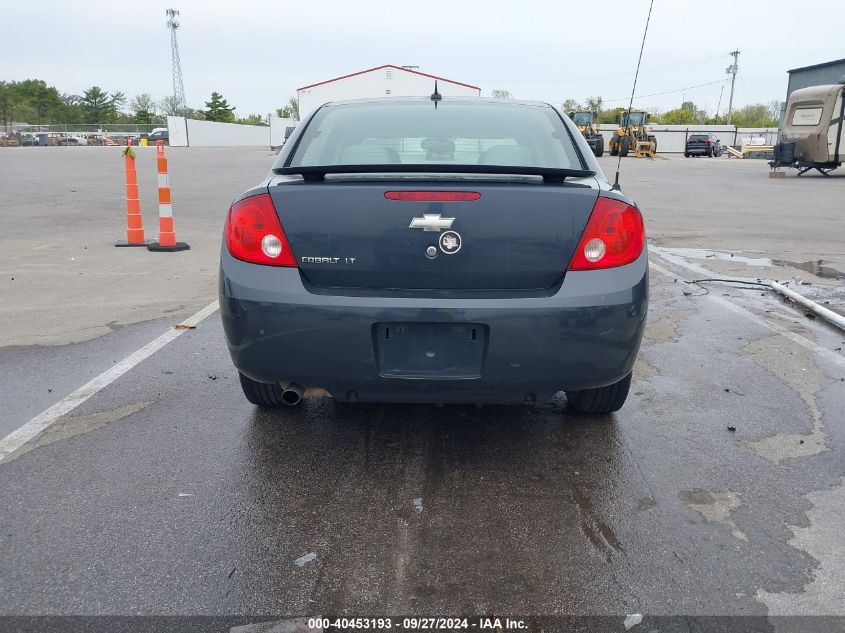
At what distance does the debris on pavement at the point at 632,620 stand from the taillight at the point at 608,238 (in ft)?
4.27

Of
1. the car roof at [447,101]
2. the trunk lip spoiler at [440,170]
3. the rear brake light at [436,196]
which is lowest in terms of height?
the rear brake light at [436,196]

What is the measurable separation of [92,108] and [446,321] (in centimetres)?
11326

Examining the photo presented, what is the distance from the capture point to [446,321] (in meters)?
2.88

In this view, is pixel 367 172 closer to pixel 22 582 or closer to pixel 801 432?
pixel 22 582

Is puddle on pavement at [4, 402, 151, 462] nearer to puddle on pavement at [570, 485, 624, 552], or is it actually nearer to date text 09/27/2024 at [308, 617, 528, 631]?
date text 09/27/2024 at [308, 617, 528, 631]

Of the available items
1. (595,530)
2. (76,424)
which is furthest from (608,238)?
(76,424)

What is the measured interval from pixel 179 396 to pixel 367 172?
1859 millimetres

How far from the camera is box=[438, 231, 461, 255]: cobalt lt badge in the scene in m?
2.89

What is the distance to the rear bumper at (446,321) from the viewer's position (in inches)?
113

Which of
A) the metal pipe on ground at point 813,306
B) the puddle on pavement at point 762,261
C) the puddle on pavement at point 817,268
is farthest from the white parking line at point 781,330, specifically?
the puddle on pavement at point 817,268

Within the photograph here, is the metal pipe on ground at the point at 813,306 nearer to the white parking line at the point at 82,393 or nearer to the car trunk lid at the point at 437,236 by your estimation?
the car trunk lid at the point at 437,236

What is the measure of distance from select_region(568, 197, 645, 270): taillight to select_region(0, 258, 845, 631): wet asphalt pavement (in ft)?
3.05

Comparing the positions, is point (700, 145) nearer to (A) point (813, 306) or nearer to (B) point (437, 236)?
(A) point (813, 306)

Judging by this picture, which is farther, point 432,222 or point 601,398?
point 601,398
